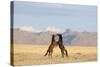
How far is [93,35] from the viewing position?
2541mm

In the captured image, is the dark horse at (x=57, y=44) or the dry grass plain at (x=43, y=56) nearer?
the dry grass plain at (x=43, y=56)

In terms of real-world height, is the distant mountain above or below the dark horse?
above

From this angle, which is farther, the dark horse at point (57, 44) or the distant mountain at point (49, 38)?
the dark horse at point (57, 44)

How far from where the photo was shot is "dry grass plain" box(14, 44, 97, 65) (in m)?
2.21

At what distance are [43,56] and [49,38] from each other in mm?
191

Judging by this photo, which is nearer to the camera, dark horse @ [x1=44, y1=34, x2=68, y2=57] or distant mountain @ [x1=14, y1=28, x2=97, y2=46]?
distant mountain @ [x1=14, y1=28, x2=97, y2=46]

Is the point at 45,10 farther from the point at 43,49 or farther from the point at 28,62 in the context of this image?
the point at 28,62

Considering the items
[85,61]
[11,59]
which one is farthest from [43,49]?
[85,61]

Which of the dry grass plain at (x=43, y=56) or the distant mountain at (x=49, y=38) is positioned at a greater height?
the distant mountain at (x=49, y=38)

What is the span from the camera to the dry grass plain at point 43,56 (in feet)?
7.26

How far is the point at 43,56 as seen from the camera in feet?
7.54

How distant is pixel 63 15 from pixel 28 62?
23.9 inches

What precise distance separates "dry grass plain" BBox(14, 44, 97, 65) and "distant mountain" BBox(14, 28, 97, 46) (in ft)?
0.14

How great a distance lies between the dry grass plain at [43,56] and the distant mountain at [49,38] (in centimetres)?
4
